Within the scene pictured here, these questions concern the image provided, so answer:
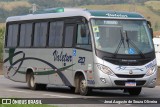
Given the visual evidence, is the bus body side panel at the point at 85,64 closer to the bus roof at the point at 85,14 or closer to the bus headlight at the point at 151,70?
the bus roof at the point at 85,14

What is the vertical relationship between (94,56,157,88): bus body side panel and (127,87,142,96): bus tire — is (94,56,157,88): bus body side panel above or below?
above

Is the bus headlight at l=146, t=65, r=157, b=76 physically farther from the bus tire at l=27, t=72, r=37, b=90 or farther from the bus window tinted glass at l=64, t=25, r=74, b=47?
the bus tire at l=27, t=72, r=37, b=90

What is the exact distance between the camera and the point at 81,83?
23781 mm

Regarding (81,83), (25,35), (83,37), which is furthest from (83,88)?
(25,35)

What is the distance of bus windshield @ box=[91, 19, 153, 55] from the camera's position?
75.7 feet

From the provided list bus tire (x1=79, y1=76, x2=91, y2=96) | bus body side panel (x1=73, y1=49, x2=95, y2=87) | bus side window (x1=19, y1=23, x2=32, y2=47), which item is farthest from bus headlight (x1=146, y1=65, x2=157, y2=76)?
Answer: bus side window (x1=19, y1=23, x2=32, y2=47)

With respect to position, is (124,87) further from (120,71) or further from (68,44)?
(68,44)

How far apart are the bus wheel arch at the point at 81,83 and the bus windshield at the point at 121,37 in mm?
1408

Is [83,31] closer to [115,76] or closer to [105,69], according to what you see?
[105,69]

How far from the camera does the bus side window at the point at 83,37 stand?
76.5 ft

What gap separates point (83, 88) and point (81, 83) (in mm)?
213

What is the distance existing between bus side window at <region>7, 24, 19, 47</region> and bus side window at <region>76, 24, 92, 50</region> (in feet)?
20.4

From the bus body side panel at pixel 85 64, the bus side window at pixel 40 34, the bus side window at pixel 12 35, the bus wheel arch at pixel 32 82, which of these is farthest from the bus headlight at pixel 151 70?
the bus side window at pixel 12 35

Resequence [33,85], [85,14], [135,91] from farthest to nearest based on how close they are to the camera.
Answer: [33,85] → [135,91] → [85,14]
